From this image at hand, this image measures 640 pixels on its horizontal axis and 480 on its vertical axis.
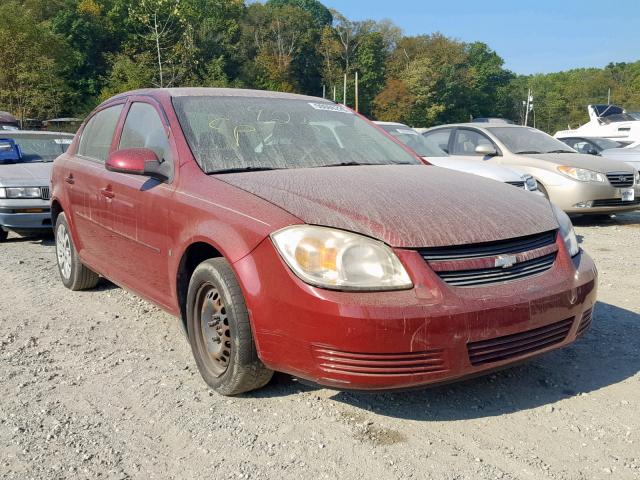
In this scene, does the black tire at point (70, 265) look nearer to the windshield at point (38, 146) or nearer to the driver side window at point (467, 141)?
the windshield at point (38, 146)

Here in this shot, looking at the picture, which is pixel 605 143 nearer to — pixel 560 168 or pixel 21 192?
pixel 560 168

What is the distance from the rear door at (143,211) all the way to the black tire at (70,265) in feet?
3.19

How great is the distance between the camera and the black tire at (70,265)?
4.86 meters

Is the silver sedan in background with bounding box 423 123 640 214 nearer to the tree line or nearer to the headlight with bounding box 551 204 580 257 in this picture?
the headlight with bounding box 551 204 580 257

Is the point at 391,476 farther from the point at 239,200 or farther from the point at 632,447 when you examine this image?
the point at 239,200

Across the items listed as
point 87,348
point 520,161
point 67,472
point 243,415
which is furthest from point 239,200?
point 520,161

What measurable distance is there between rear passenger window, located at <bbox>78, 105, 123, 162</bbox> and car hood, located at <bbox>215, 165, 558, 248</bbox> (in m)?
1.63

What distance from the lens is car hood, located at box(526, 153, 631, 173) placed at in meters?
8.39

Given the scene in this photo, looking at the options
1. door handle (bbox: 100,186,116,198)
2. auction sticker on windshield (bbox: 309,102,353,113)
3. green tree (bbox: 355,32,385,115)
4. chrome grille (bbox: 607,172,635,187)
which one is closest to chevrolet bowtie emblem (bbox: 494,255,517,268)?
auction sticker on windshield (bbox: 309,102,353,113)

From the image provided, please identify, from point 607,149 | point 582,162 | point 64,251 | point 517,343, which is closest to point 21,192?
point 64,251

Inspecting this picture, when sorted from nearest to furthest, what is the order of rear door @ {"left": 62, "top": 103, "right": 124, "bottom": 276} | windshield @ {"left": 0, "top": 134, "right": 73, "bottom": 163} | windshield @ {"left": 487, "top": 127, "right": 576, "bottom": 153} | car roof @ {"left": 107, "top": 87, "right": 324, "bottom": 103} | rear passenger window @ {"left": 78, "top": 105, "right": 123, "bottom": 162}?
1. car roof @ {"left": 107, "top": 87, "right": 324, "bottom": 103}
2. rear door @ {"left": 62, "top": 103, "right": 124, "bottom": 276}
3. rear passenger window @ {"left": 78, "top": 105, "right": 123, "bottom": 162}
4. windshield @ {"left": 0, "top": 134, "right": 73, "bottom": 163}
5. windshield @ {"left": 487, "top": 127, "right": 576, "bottom": 153}

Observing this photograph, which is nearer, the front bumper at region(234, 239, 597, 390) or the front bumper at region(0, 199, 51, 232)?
the front bumper at region(234, 239, 597, 390)

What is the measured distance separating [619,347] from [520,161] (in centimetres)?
546

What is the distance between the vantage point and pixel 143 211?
11.3 ft
